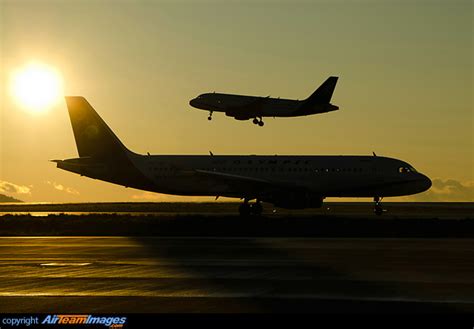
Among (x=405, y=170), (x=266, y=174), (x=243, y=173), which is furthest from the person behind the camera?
(x=243, y=173)

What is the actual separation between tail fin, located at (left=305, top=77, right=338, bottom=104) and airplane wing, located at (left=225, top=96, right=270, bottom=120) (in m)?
4.83

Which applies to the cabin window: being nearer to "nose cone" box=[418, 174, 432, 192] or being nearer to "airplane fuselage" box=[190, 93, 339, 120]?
"nose cone" box=[418, 174, 432, 192]

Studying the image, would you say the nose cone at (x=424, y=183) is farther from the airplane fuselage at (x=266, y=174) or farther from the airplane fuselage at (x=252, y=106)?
the airplane fuselage at (x=252, y=106)

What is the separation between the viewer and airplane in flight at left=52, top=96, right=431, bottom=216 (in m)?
57.7

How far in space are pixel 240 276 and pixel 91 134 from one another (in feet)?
143

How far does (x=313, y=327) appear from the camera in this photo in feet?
44.8

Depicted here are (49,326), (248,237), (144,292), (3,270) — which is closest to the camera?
(49,326)

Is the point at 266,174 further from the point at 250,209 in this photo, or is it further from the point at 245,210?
the point at 245,210

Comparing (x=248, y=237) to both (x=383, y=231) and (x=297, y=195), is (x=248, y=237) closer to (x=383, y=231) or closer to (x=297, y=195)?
(x=383, y=231)

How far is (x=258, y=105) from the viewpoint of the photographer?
68.7m

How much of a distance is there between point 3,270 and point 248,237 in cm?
1533

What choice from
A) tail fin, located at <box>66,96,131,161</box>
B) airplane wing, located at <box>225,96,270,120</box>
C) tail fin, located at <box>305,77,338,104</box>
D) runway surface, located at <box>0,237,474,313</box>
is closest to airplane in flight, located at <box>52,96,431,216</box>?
tail fin, located at <box>66,96,131,161</box>

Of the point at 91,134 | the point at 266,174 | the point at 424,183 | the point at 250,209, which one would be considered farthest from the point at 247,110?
the point at 424,183

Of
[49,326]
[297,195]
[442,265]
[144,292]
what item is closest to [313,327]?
[49,326]
